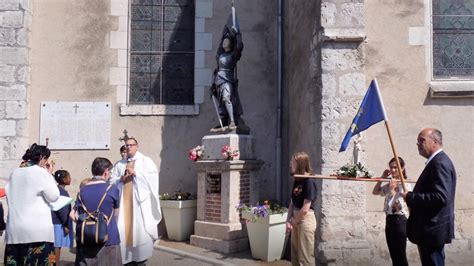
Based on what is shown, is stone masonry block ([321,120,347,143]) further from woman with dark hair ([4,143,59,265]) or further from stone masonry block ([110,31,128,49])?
stone masonry block ([110,31,128,49])

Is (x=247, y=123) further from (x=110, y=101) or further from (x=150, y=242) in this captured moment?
(x=150, y=242)

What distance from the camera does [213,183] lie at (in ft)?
22.8

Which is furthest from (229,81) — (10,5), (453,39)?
(10,5)

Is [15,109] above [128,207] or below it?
above

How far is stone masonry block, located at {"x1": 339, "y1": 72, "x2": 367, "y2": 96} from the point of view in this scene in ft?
17.7

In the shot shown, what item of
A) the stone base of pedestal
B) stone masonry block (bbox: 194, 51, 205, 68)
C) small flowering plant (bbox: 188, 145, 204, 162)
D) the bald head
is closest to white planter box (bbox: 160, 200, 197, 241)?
the stone base of pedestal

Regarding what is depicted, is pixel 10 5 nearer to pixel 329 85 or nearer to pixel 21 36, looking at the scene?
pixel 21 36

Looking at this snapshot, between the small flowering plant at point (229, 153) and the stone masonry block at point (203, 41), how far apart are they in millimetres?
2239

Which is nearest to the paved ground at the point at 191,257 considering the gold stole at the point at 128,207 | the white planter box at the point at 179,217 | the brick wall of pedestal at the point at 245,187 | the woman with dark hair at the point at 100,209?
the white planter box at the point at 179,217

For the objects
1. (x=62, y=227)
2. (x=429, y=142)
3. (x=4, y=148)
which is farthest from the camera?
(x=4, y=148)

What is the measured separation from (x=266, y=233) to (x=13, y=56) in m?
5.04

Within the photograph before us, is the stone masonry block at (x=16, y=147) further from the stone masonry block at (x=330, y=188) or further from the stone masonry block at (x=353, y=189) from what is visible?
the stone masonry block at (x=353, y=189)

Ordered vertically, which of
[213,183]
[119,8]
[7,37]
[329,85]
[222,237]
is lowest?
[222,237]

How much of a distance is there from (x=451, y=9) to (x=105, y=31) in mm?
5526
